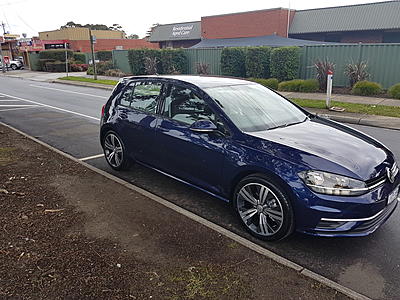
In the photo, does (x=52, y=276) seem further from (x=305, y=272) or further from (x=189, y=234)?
(x=305, y=272)

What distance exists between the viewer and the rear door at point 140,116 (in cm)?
479

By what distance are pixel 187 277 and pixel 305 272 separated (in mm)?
1027

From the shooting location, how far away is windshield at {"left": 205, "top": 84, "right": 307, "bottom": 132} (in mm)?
4035

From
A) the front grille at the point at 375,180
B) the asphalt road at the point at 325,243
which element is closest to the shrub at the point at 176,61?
the asphalt road at the point at 325,243

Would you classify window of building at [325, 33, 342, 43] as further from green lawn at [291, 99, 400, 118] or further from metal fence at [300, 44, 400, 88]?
green lawn at [291, 99, 400, 118]

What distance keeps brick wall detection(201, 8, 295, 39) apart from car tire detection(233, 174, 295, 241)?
33373mm

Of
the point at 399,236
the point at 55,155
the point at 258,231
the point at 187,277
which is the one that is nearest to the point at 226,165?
the point at 258,231

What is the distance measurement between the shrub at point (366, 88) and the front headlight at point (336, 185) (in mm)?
12366

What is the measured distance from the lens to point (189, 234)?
3674 millimetres

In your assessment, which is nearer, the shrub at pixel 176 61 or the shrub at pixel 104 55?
the shrub at pixel 176 61

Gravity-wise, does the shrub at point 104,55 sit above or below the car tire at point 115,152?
above

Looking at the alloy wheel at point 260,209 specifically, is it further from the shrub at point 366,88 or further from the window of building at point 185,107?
the shrub at point 366,88

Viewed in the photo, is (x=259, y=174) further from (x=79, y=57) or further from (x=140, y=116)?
(x=79, y=57)

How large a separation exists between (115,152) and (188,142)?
6.15ft
